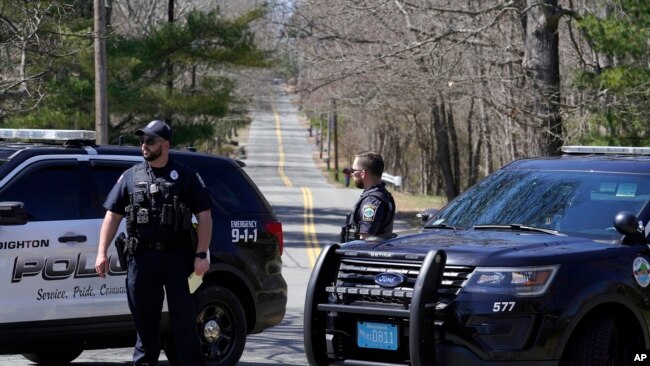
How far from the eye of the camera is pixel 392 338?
664cm

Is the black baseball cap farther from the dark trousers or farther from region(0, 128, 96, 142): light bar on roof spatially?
region(0, 128, 96, 142): light bar on roof

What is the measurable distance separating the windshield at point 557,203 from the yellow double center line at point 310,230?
12831 mm

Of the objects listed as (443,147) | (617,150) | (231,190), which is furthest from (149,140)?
(443,147)

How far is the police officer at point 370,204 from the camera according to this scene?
877 centimetres

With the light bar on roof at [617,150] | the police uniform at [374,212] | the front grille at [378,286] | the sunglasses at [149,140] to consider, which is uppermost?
the sunglasses at [149,140]

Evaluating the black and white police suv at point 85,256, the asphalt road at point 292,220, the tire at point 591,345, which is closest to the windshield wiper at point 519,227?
the tire at point 591,345

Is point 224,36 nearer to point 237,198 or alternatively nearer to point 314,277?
point 237,198

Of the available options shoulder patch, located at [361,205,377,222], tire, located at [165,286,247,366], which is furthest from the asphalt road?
shoulder patch, located at [361,205,377,222]

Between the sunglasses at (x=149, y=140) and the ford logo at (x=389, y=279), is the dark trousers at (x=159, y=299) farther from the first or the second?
the ford logo at (x=389, y=279)

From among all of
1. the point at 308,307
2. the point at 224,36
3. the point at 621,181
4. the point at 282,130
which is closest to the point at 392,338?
the point at 308,307

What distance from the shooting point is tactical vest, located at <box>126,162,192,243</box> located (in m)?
7.31

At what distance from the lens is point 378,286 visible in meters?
A: 6.74

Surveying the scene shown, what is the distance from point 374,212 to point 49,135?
8.69 ft

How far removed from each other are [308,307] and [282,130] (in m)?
128
